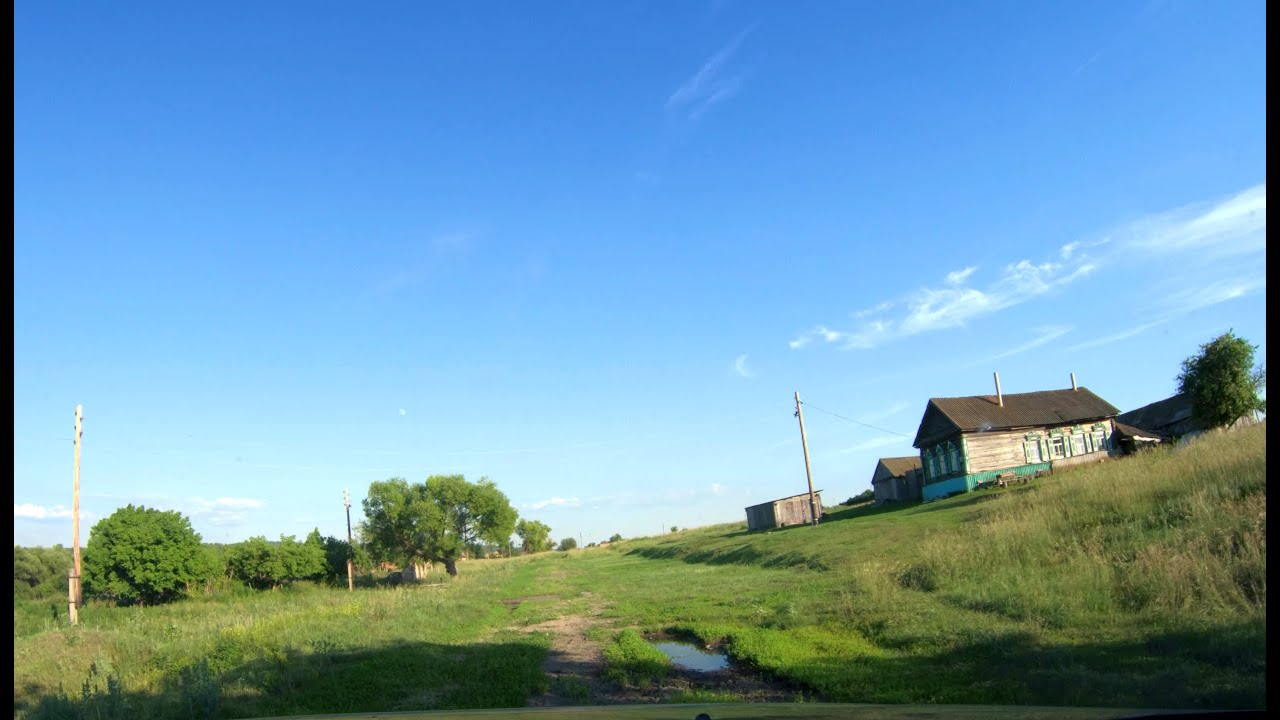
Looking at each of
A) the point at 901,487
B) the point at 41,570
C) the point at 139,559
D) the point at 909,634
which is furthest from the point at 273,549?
the point at 909,634

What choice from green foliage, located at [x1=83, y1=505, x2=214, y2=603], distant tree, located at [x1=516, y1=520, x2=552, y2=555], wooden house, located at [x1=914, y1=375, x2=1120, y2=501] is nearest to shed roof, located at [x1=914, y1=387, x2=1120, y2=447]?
wooden house, located at [x1=914, y1=375, x2=1120, y2=501]

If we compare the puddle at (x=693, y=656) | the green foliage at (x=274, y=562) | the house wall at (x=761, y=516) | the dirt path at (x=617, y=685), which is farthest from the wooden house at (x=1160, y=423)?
the green foliage at (x=274, y=562)

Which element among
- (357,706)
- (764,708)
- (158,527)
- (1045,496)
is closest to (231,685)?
(357,706)

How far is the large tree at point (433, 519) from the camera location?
178 ft

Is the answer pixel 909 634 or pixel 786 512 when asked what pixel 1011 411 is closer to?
pixel 786 512

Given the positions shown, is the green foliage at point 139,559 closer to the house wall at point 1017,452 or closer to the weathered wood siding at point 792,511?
the weathered wood siding at point 792,511

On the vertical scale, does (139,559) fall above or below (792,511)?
above

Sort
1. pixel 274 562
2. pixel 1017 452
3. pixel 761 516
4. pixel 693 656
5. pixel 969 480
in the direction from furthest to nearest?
pixel 761 516 → pixel 274 562 → pixel 1017 452 → pixel 969 480 → pixel 693 656

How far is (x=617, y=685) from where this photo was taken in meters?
10.3

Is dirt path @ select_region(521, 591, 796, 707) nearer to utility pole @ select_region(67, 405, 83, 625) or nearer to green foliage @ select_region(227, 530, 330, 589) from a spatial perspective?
utility pole @ select_region(67, 405, 83, 625)

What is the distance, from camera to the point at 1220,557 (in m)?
11.8

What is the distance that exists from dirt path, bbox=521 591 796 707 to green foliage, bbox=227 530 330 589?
130 ft

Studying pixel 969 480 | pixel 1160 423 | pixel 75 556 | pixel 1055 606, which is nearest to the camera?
pixel 1055 606

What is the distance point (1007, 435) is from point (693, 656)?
37.2 m
